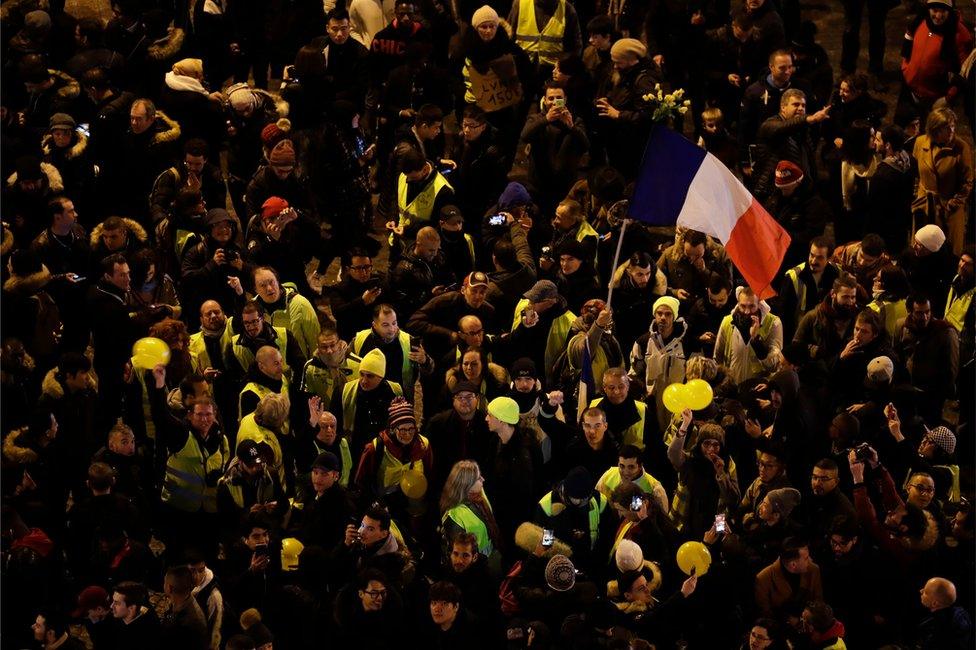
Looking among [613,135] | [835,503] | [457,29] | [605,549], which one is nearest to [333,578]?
[605,549]

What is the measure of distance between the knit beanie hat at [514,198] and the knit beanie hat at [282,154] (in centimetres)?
185

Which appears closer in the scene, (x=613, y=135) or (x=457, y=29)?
(x=613, y=135)

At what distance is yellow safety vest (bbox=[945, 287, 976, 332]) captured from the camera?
59.4ft

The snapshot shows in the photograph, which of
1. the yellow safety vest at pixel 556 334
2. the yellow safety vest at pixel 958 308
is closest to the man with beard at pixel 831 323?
the yellow safety vest at pixel 958 308

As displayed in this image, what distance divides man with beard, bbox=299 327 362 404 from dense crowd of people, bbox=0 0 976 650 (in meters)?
0.02

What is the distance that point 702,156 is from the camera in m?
16.4

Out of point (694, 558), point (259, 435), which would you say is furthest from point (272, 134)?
point (694, 558)

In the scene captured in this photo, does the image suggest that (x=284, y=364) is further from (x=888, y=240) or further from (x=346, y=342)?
(x=888, y=240)

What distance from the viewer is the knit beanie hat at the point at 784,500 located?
634 inches

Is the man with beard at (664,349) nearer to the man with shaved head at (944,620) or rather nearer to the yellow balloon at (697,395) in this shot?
the yellow balloon at (697,395)

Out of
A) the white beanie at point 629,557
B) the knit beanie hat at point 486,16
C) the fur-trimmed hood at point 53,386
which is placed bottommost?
the white beanie at point 629,557

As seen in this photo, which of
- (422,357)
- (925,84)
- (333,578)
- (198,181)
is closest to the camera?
(333,578)

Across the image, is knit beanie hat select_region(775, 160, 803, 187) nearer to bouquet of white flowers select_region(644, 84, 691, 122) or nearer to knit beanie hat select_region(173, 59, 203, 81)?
bouquet of white flowers select_region(644, 84, 691, 122)

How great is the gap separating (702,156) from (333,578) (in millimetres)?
4078
